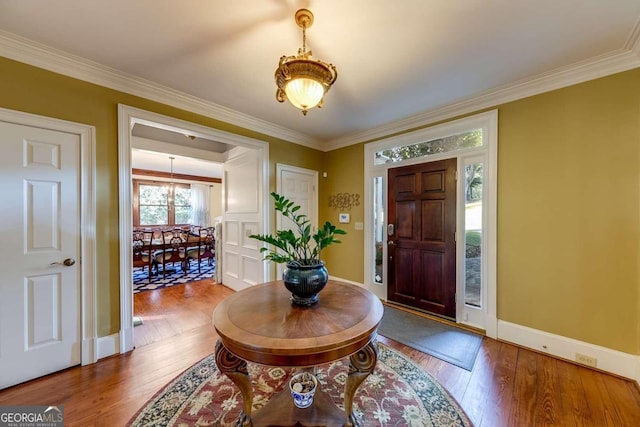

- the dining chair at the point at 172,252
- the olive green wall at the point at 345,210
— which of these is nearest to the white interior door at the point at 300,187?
the olive green wall at the point at 345,210

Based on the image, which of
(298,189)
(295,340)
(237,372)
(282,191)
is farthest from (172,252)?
(295,340)

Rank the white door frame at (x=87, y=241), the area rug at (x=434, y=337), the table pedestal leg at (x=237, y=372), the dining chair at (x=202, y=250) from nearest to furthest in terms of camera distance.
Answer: the table pedestal leg at (x=237, y=372) < the white door frame at (x=87, y=241) < the area rug at (x=434, y=337) < the dining chair at (x=202, y=250)

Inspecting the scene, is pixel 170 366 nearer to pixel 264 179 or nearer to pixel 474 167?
pixel 264 179

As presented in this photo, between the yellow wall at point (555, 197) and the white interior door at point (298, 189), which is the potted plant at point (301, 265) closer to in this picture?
the yellow wall at point (555, 197)

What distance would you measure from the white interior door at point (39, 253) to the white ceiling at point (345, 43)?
711mm

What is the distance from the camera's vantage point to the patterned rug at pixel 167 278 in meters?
4.29

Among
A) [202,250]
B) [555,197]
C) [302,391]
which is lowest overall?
[302,391]

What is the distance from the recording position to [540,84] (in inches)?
87.0

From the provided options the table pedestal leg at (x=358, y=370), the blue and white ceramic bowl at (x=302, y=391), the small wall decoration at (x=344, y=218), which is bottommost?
the blue and white ceramic bowl at (x=302, y=391)

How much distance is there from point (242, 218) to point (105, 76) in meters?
2.26

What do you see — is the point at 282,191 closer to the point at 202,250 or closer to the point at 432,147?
the point at 432,147

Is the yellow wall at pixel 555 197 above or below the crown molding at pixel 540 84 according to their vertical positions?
→ below

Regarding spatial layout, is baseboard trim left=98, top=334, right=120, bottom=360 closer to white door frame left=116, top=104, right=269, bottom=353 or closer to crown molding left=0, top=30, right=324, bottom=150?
white door frame left=116, top=104, right=269, bottom=353

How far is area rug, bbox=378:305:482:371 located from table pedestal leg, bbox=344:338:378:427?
0.93m
